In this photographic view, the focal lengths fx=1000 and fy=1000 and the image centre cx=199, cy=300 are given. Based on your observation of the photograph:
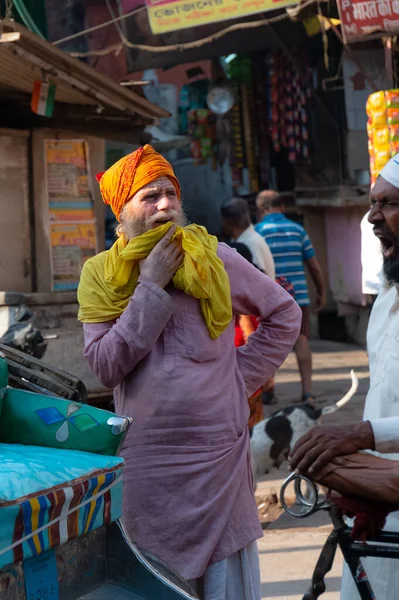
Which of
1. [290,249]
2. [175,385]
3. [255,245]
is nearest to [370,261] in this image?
[290,249]

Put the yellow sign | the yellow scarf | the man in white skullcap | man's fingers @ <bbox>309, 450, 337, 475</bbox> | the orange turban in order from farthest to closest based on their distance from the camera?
the yellow sign
the orange turban
the yellow scarf
the man in white skullcap
man's fingers @ <bbox>309, 450, 337, 475</bbox>

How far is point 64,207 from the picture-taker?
798cm

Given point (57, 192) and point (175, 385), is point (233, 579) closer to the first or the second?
point (175, 385)

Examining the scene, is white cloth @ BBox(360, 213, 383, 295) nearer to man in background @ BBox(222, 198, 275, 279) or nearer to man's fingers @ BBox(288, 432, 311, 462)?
man in background @ BBox(222, 198, 275, 279)

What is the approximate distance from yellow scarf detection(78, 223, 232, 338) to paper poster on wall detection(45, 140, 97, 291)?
4853 millimetres

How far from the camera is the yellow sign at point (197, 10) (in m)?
9.55

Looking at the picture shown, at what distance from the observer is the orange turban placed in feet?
10.1

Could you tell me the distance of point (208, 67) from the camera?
1580 cm

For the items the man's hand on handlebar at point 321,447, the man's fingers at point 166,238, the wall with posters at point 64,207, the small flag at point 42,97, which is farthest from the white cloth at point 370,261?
the man's hand on handlebar at point 321,447

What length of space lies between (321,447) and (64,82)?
17.6ft

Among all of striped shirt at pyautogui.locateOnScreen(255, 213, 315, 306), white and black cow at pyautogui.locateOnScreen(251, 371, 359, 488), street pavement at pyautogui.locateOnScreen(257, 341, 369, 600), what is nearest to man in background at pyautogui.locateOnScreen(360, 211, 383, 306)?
striped shirt at pyautogui.locateOnScreen(255, 213, 315, 306)

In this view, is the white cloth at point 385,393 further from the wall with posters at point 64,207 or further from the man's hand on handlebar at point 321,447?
the wall with posters at point 64,207

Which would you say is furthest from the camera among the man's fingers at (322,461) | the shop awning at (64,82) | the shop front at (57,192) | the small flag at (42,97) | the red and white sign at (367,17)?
the red and white sign at (367,17)

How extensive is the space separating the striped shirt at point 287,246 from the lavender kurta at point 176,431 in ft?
19.2
